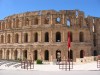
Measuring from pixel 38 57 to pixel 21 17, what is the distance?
28.2 feet

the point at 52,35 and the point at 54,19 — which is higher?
the point at 54,19

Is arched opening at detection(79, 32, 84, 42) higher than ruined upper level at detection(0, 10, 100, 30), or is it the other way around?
ruined upper level at detection(0, 10, 100, 30)

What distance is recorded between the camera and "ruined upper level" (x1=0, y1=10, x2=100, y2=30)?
121 ft

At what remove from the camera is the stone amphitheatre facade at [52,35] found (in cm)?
3659

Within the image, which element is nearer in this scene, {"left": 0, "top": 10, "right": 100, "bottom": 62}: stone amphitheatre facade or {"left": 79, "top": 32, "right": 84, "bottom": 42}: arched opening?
{"left": 0, "top": 10, "right": 100, "bottom": 62}: stone amphitheatre facade

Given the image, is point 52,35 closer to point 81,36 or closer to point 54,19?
point 54,19

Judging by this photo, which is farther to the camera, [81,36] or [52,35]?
[81,36]

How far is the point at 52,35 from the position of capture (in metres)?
36.6

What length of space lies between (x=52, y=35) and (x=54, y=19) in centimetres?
274

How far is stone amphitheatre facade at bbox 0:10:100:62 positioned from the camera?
120ft

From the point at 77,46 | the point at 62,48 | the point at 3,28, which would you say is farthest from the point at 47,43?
the point at 3,28

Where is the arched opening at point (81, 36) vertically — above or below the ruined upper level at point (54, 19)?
below

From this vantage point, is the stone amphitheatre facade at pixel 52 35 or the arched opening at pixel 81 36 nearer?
the stone amphitheatre facade at pixel 52 35

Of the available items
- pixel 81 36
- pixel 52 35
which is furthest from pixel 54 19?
pixel 81 36
